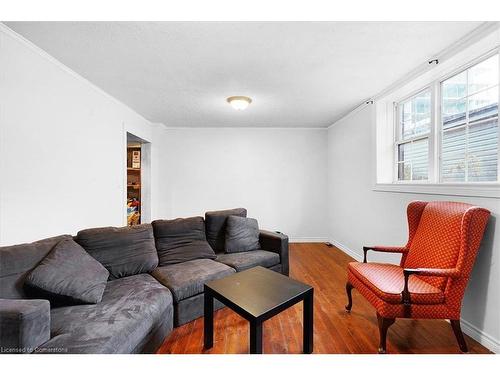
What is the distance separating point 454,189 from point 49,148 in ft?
12.0

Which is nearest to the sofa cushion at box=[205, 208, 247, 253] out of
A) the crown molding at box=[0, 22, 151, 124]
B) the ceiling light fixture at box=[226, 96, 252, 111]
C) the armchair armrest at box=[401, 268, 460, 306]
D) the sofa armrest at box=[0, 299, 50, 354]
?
the ceiling light fixture at box=[226, 96, 252, 111]

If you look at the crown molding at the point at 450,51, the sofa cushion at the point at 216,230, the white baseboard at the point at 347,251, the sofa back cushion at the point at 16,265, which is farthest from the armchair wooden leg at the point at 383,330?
the sofa back cushion at the point at 16,265

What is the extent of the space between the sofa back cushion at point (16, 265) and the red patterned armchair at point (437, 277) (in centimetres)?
247

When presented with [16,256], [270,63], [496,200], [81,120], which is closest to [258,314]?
[16,256]

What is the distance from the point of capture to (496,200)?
1.60 meters

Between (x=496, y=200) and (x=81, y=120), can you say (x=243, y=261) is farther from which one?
(x=81, y=120)

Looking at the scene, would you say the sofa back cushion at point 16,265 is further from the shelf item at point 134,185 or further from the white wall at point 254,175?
the white wall at point 254,175

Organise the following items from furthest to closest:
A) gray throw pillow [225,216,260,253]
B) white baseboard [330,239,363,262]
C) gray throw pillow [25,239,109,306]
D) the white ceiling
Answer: white baseboard [330,239,363,262] < gray throw pillow [225,216,260,253] < the white ceiling < gray throw pillow [25,239,109,306]

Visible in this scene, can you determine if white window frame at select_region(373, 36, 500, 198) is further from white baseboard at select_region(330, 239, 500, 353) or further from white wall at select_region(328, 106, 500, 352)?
white baseboard at select_region(330, 239, 500, 353)

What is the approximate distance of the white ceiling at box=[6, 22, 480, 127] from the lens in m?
1.65

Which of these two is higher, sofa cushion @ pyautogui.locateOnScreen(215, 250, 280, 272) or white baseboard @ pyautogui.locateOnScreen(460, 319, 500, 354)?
sofa cushion @ pyautogui.locateOnScreen(215, 250, 280, 272)

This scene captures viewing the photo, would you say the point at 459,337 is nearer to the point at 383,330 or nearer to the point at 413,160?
the point at 383,330

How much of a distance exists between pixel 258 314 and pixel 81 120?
2.73 meters

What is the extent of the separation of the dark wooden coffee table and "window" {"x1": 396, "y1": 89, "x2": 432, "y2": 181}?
6.69ft
